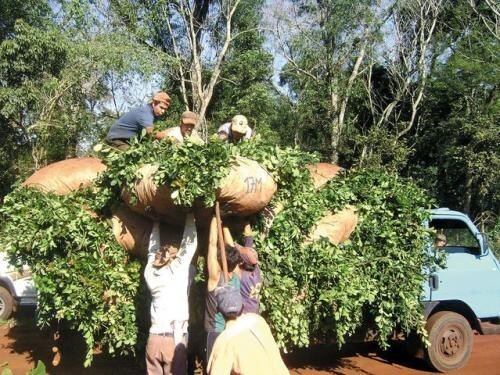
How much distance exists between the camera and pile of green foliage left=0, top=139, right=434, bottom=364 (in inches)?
199

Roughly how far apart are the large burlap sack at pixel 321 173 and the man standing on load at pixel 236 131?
0.80m

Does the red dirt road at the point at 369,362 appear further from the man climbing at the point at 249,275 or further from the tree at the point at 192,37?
the tree at the point at 192,37

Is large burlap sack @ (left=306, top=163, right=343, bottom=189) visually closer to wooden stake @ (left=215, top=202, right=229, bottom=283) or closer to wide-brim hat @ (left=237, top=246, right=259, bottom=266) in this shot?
wide-brim hat @ (left=237, top=246, right=259, bottom=266)

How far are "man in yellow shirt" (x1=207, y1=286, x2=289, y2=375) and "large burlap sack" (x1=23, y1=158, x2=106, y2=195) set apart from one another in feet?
9.85

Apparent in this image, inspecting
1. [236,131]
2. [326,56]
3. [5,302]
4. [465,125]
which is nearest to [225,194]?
[236,131]

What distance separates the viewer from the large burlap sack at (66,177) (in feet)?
18.7

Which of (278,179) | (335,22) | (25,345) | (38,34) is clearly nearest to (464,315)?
(278,179)

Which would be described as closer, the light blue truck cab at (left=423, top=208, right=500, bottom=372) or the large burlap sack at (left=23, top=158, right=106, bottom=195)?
the large burlap sack at (left=23, top=158, right=106, bottom=195)

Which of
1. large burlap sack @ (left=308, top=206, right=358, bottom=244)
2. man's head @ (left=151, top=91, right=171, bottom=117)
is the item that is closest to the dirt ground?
large burlap sack @ (left=308, top=206, right=358, bottom=244)

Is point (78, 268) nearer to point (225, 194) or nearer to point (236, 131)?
point (225, 194)

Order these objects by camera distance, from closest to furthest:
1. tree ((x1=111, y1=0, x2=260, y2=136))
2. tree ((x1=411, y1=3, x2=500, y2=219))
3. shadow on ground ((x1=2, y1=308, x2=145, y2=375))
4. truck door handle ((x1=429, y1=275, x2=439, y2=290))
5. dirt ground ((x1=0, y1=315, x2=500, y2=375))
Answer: shadow on ground ((x1=2, y1=308, x2=145, y2=375)), dirt ground ((x1=0, y1=315, x2=500, y2=375)), truck door handle ((x1=429, y1=275, x2=439, y2=290)), tree ((x1=411, y1=3, x2=500, y2=219)), tree ((x1=111, y1=0, x2=260, y2=136))

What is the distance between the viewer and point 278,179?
5414 millimetres

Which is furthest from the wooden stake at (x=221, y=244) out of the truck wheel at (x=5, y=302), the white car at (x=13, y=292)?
the truck wheel at (x=5, y=302)

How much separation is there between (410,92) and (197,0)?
1011cm
